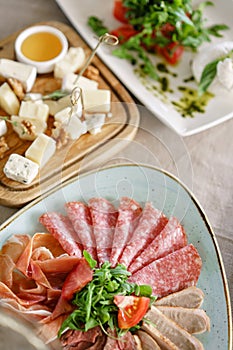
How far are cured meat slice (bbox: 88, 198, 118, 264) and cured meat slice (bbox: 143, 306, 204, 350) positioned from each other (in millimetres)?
271

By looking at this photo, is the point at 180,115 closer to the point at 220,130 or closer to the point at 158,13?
the point at 220,130

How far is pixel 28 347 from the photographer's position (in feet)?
3.76

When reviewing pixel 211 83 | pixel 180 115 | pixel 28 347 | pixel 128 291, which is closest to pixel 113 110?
pixel 180 115

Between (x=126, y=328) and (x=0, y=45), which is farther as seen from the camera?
(x=0, y=45)

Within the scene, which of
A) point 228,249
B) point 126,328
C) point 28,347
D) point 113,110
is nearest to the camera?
point 28,347

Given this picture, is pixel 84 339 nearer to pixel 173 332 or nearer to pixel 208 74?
pixel 173 332

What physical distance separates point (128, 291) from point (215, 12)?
1526 millimetres

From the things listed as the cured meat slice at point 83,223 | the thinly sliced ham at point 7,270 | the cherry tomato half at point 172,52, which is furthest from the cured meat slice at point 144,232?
the cherry tomato half at point 172,52

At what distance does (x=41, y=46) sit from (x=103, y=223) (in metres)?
0.91

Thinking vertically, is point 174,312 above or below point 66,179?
below

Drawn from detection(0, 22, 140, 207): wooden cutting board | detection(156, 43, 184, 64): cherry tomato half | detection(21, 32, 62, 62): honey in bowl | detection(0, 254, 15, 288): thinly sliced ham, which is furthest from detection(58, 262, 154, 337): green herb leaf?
detection(156, 43, 184, 64): cherry tomato half

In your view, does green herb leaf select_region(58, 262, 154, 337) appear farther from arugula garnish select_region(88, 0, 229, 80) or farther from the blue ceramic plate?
arugula garnish select_region(88, 0, 229, 80)

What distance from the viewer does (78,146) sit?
2.31 metres

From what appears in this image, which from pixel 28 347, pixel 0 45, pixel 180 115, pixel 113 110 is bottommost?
pixel 180 115
